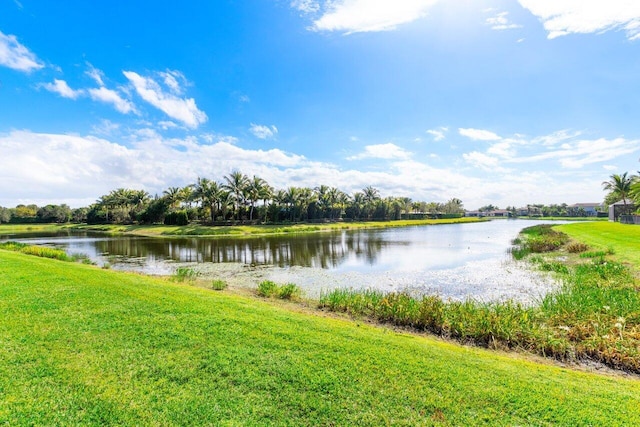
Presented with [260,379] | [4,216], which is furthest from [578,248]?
[4,216]

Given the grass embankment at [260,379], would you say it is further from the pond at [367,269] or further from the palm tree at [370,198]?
the palm tree at [370,198]

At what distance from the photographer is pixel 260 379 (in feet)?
15.2

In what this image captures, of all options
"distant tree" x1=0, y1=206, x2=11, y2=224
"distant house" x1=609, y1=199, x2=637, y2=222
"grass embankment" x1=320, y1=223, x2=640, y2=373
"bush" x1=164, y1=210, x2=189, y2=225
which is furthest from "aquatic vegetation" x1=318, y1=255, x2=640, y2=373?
"distant tree" x1=0, y1=206, x2=11, y2=224

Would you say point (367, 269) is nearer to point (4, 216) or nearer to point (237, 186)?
point (237, 186)

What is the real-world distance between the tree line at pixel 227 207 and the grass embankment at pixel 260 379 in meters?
58.5

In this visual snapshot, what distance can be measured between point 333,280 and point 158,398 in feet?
41.4

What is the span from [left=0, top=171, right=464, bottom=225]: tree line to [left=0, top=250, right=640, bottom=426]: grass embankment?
5851 cm

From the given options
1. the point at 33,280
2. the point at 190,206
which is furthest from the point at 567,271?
the point at 190,206

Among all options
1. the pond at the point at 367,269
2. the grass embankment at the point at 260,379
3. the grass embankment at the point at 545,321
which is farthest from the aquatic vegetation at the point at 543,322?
the pond at the point at 367,269

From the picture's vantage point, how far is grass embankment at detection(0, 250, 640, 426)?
3.91 metres

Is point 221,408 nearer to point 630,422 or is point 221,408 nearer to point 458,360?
point 458,360

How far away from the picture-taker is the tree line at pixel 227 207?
2547 inches

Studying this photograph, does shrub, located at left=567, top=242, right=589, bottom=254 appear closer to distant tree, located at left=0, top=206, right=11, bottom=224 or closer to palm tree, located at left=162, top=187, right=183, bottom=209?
palm tree, located at left=162, top=187, right=183, bottom=209

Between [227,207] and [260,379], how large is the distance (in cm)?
6559
